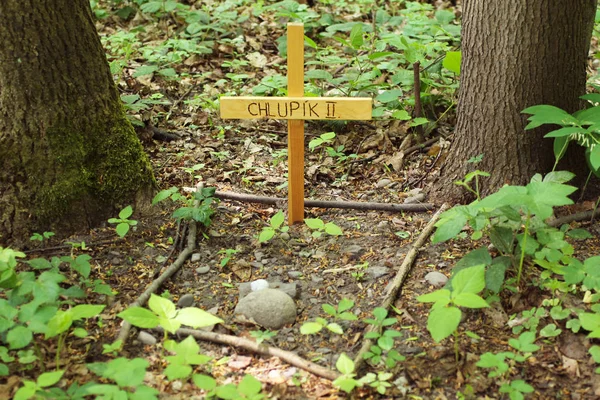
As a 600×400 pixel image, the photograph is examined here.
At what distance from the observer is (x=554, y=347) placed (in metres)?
2.56

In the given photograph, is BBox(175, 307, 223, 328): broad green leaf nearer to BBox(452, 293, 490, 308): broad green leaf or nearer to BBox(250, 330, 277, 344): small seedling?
BBox(250, 330, 277, 344): small seedling

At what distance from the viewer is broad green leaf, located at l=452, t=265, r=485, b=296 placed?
2.42 meters

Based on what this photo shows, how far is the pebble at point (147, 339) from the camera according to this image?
8.48 feet

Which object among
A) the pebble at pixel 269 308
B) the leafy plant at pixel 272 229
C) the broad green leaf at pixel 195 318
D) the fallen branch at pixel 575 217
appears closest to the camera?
the broad green leaf at pixel 195 318

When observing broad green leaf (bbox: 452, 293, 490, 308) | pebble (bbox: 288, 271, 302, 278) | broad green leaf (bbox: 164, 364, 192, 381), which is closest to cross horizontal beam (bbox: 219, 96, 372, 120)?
pebble (bbox: 288, 271, 302, 278)

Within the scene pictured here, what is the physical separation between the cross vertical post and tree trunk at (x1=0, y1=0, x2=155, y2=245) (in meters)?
0.90

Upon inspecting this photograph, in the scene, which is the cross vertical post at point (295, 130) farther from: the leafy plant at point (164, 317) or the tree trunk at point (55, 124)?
the leafy plant at point (164, 317)

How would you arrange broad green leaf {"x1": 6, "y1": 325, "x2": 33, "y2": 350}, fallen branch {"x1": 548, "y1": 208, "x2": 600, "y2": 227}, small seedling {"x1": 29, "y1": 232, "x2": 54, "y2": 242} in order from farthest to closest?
fallen branch {"x1": 548, "y1": 208, "x2": 600, "y2": 227} → small seedling {"x1": 29, "y1": 232, "x2": 54, "y2": 242} → broad green leaf {"x1": 6, "y1": 325, "x2": 33, "y2": 350}

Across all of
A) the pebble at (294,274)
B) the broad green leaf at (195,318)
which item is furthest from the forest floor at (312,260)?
the broad green leaf at (195,318)

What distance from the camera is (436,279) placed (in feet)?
9.70

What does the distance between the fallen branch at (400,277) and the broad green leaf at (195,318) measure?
579mm

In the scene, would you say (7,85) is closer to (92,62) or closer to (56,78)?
(56,78)

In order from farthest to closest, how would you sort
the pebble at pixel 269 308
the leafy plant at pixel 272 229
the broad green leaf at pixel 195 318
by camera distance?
the leafy plant at pixel 272 229 → the pebble at pixel 269 308 → the broad green leaf at pixel 195 318

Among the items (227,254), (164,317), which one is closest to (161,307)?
(164,317)
